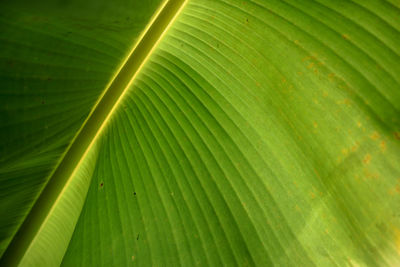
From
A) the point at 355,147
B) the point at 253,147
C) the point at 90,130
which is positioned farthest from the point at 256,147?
the point at 90,130

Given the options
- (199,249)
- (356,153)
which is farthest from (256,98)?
(199,249)

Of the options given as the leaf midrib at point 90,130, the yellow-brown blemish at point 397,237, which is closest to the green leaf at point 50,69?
the leaf midrib at point 90,130

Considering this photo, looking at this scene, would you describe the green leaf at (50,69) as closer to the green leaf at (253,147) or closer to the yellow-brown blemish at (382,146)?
the green leaf at (253,147)

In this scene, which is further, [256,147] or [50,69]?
[256,147]

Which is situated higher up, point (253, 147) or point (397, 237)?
point (253, 147)

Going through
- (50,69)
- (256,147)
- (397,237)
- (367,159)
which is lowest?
(397,237)

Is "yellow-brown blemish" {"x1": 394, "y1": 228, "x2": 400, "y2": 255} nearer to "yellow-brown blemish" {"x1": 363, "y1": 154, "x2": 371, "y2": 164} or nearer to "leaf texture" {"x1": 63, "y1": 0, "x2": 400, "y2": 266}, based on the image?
"leaf texture" {"x1": 63, "y1": 0, "x2": 400, "y2": 266}

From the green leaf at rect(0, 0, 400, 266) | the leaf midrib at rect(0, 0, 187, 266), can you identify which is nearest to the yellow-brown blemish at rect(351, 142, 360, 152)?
the green leaf at rect(0, 0, 400, 266)

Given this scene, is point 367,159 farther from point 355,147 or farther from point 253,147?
point 253,147
